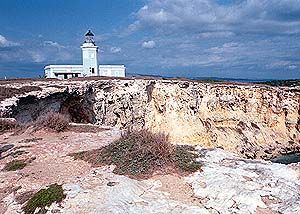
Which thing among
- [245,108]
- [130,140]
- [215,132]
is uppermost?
[130,140]

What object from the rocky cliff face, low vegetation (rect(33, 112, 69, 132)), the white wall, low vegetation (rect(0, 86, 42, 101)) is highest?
the white wall

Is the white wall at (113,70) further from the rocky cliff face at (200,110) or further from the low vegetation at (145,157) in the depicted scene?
the low vegetation at (145,157)

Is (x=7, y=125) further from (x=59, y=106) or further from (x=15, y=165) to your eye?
(x=59, y=106)

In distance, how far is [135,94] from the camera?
35.4 meters

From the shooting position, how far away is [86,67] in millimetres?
45469

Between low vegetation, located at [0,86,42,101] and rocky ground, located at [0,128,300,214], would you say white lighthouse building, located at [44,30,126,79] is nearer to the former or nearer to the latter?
low vegetation, located at [0,86,42,101]

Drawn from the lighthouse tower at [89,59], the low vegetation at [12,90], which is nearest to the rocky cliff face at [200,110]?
the low vegetation at [12,90]

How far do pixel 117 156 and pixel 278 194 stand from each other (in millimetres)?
4756

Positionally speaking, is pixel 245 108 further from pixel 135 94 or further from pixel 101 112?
pixel 101 112

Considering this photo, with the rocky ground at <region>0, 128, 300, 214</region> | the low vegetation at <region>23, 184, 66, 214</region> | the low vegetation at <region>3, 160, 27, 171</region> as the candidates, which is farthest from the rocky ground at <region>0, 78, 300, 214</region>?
the low vegetation at <region>23, 184, 66, 214</region>

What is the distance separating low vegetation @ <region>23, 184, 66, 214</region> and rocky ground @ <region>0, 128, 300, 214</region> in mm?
153

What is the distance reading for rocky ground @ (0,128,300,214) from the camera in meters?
8.43

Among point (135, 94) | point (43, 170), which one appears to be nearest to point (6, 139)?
point (43, 170)

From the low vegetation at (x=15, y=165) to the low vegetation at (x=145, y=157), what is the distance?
81.6 inches
